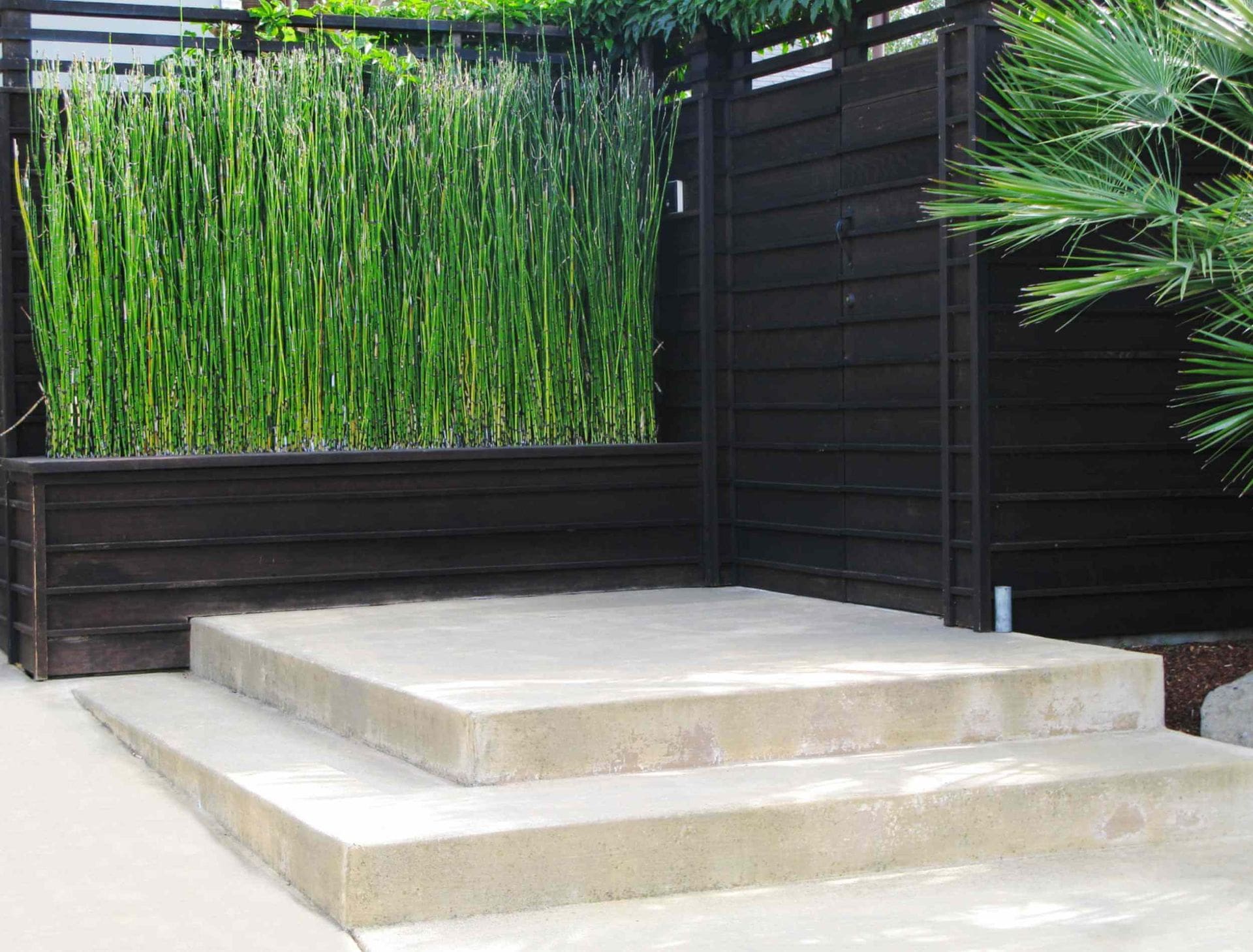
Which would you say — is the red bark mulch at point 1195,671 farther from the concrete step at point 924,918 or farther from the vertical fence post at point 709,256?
the vertical fence post at point 709,256

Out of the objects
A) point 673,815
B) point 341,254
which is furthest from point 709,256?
point 673,815

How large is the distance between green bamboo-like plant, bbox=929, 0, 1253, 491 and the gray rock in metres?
0.57

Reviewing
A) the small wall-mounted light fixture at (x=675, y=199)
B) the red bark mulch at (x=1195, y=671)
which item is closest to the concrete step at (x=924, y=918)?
the red bark mulch at (x=1195, y=671)

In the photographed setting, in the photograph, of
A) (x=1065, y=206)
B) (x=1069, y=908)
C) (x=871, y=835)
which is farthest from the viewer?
(x=1065, y=206)

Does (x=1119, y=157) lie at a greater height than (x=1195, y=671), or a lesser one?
greater

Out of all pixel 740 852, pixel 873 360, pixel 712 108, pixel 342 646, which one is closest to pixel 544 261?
pixel 712 108

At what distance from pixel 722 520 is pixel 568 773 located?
2.24 meters

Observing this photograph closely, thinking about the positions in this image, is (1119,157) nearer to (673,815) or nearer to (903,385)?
(903,385)

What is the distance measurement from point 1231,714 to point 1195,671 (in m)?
0.60

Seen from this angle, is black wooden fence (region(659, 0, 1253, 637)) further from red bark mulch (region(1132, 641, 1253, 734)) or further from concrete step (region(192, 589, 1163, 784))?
concrete step (region(192, 589, 1163, 784))

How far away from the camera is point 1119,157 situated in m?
3.96

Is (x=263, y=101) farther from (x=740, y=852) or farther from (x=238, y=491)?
(x=740, y=852)

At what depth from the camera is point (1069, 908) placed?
272 centimetres

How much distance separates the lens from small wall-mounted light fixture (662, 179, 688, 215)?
17.6 ft
